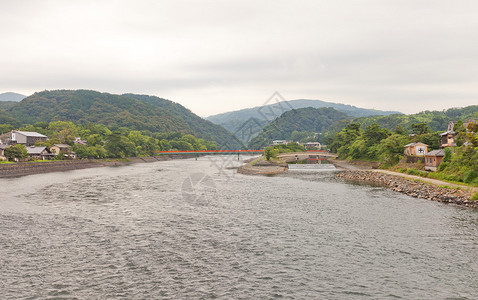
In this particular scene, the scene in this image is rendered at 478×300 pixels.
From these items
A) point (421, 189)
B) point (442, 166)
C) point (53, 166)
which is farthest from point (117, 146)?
point (442, 166)

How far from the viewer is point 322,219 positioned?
29.9 m

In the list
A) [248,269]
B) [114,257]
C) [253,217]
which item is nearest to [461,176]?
[253,217]

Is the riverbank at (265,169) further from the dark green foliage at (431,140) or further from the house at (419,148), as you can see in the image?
the dark green foliage at (431,140)

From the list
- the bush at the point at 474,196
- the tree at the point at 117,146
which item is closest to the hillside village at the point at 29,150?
the tree at the point at 117,146

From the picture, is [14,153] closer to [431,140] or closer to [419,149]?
[419,149]

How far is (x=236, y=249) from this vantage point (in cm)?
2161

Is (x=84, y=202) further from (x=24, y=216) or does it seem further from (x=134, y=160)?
(x=134, y=160)

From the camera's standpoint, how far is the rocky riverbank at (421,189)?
35156 millimetres

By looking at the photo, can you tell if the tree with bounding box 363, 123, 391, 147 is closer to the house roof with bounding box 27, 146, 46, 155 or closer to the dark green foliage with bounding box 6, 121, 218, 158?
the dark green foliage with bounding box 6, 121, 218, 158

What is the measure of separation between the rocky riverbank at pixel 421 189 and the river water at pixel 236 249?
7.95 ft

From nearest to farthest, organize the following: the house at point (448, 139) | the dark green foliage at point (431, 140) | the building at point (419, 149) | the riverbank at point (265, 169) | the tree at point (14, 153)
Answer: the house at point (448, 139) < the building at point (419, 149) < the dark green foliage at point (431, 140) < the tree at point (14, 153) < the riverbank at point (265, 169)

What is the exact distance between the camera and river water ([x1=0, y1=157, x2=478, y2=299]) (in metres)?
16.0

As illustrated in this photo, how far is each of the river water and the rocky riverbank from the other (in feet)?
7.95

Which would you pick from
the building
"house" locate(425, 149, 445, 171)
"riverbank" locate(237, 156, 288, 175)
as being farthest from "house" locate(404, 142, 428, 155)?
"riverbank" locate(237, 156, 288, 175)
